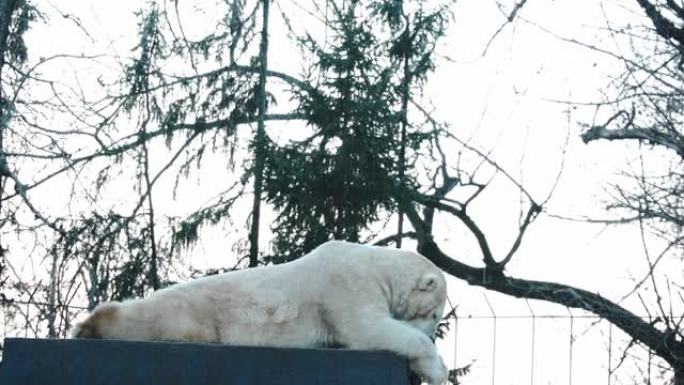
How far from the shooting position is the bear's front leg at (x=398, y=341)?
4.54 m

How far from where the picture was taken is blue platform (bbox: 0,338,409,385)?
168 inches

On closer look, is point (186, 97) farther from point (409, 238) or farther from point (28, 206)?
point (409, 238)

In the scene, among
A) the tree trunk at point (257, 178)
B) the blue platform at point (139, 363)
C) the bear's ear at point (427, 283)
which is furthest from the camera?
the tree trunk at point (257, 178)

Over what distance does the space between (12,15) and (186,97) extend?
1.95m

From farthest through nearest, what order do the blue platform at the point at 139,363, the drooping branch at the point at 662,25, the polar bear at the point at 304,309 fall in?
the drooping branch at the point at 662,25 → the polar bear at the point at 304,309 → the blue platform at the point at 139,363

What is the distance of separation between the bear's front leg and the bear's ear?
0.76 feet

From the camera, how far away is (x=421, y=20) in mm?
12273

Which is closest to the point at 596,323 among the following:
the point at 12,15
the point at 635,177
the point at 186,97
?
the point at 635,177

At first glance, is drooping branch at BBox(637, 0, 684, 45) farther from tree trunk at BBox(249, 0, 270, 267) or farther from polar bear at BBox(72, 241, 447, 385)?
polar bear at BBox(72, 241, 447, 385)

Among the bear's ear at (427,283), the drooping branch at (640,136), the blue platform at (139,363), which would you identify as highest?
the drooping branch at (640,136)

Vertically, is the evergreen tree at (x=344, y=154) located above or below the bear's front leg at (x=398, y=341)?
above

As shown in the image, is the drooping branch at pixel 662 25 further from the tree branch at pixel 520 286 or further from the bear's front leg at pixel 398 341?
the bear's front leg at pixel 398 341

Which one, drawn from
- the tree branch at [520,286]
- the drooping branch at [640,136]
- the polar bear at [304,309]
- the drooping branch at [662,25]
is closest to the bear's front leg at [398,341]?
the polar bear at [304,309]

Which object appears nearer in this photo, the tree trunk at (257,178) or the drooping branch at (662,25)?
the drooping branch at (662,25)
